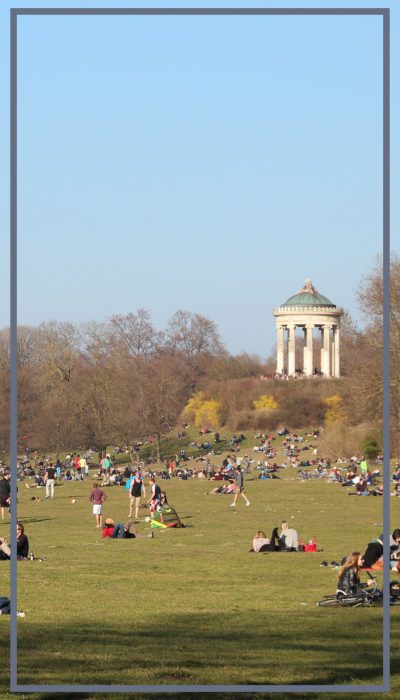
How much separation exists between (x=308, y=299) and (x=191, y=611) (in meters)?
4.47

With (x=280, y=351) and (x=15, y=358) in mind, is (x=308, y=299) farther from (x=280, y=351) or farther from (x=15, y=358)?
(x=15, y=358)

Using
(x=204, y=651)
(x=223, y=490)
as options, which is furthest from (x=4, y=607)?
(x=223, y=490)

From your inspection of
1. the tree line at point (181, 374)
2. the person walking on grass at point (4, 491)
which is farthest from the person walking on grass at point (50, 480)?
the person walking on grass at point (4, 491)

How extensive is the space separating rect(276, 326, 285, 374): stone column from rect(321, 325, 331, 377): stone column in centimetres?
89

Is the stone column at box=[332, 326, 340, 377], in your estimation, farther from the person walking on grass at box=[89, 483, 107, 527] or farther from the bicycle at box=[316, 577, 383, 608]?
the person walking on grass at box=[89, 483, 107, 527]

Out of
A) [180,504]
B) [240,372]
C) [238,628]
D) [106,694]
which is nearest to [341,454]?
[180,504]

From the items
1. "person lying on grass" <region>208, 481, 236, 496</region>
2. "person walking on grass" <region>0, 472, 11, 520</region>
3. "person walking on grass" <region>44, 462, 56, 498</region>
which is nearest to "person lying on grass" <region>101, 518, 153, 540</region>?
"person walking on grass" <region>0, 472, 11, 520</region>

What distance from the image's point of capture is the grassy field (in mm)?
13062

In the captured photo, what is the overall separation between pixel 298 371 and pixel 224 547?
4590mm

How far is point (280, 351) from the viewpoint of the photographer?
753 inches

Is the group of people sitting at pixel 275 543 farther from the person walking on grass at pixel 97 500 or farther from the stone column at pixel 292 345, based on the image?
the person walking on grass at pixel 97 500

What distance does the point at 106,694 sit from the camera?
38.7 ft

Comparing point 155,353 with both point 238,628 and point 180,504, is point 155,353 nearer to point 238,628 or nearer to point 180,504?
point 238,628

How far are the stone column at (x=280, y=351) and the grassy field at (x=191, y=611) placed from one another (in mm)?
3402
